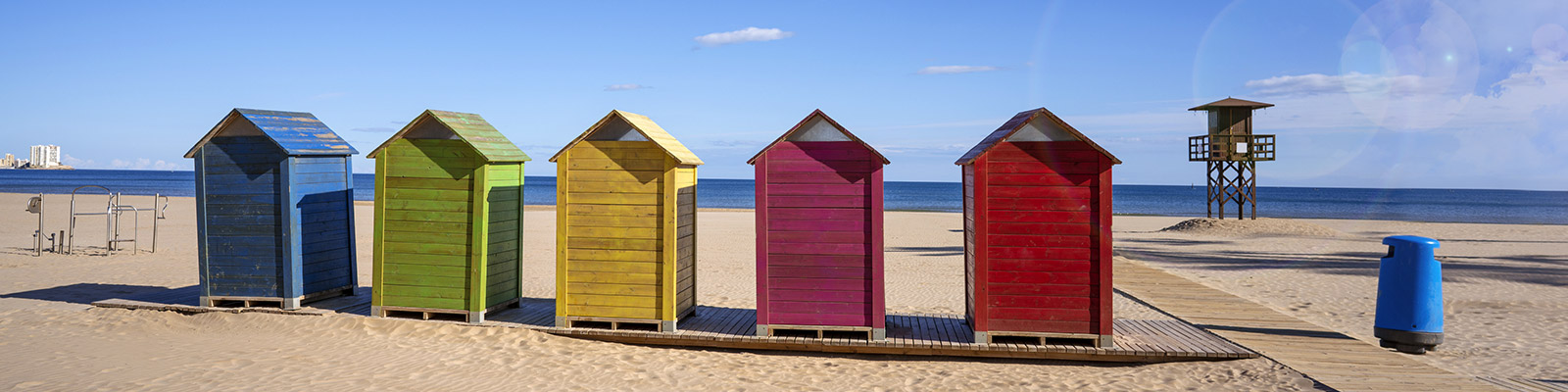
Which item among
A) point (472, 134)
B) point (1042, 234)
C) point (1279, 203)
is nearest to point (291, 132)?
point (472, 134)

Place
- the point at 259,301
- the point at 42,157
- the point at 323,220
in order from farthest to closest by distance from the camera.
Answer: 1. the point at 42,157
2. the point at 323,220
3. the point at 259,301

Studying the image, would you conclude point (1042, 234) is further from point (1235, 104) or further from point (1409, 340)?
point (1235, 104)

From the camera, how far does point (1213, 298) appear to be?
1193 centimetres

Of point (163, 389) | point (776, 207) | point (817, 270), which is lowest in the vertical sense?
point (163, 389)

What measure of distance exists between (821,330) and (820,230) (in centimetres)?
94

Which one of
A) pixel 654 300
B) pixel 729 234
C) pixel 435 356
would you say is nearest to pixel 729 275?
pixel 654 300

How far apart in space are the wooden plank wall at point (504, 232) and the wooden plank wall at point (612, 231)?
949mm

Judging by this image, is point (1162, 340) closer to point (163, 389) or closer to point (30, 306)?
point (163, 389)

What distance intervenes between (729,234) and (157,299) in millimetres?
16776

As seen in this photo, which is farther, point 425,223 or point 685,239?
point 425,223

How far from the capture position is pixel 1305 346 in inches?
334

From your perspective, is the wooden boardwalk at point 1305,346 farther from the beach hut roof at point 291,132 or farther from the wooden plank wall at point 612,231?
the beach hut roof at point 291,132

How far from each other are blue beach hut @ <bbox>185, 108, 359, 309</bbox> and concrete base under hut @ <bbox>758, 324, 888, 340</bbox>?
5363mm

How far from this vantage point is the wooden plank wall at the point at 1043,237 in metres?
7.95
